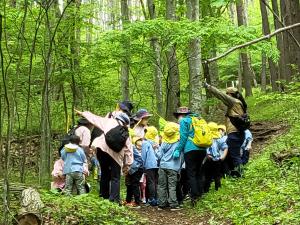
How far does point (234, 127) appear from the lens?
28.0 ft

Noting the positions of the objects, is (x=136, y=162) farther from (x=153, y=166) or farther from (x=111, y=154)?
(x=111, y=154)

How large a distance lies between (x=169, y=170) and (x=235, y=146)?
4.89ft

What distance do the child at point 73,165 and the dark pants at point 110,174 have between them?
399mm

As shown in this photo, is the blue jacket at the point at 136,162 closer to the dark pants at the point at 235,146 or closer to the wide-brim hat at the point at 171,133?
the wide-brim hat at the point at 171,133

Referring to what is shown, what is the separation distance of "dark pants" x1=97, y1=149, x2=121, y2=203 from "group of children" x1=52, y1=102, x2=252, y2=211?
1.23 feet

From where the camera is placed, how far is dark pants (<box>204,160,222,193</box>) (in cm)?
862

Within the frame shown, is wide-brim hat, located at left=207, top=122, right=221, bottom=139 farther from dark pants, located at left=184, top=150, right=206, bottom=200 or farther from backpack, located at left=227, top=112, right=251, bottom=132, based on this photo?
dark pants, located at left=184, top=150, right=206, bottom=200

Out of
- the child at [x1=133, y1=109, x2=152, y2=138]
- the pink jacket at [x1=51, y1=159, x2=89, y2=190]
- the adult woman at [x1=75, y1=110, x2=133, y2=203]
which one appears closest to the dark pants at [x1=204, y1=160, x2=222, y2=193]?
the child at [x1=133, y1=109, x2=152, y2=138]

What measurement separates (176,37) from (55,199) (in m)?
5.98

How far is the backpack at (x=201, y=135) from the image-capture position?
7734 mm

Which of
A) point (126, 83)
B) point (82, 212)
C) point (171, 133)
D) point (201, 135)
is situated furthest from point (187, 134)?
point (126, 83)

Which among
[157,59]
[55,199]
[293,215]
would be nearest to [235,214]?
[293,215]

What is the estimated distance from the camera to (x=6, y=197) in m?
4.67

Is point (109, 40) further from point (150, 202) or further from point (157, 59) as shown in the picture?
point (150, 202)
